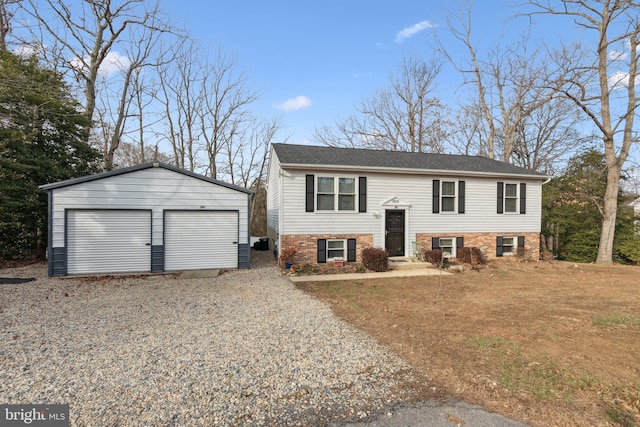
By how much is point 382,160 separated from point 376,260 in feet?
13.9

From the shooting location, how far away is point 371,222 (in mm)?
11078

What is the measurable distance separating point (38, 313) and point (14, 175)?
754cm

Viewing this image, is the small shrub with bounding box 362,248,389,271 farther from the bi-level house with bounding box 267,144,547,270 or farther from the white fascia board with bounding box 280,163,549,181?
the white fascia board with bounding box 280,163,549,181

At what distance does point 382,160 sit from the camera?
11.9 meters

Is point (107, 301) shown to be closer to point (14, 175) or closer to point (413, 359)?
point (413, 359)

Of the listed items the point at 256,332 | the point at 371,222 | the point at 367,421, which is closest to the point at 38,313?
the point at 256,332

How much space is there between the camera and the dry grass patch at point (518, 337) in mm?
2820

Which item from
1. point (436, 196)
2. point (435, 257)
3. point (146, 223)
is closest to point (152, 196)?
point (146, 223)

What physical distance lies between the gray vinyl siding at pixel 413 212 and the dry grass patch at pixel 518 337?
2.77m

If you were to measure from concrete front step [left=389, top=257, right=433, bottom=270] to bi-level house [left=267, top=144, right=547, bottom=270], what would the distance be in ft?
1.34

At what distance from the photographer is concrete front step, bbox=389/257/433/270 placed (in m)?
10.3

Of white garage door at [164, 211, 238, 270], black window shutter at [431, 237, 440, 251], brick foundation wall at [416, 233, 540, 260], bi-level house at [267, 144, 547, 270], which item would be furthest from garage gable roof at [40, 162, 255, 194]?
black window shutter at [431, 237, 440, 251]

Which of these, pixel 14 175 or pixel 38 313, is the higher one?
pixel 14 175

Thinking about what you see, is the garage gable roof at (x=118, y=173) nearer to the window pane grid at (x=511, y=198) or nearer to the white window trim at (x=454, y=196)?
the white window trim at (x=454, y=196)
